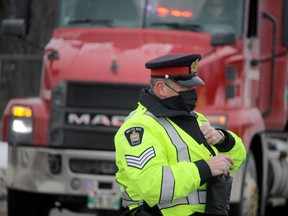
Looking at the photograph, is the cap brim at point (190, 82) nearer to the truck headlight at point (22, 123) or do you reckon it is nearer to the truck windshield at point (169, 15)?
the truck headlight at point (22, 123)

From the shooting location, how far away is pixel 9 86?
21359mm

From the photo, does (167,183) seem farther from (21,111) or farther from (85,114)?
(21,111)

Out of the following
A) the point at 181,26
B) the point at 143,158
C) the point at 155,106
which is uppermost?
the point at 181,26

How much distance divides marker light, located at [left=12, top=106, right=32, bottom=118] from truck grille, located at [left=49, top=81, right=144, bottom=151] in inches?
7.9

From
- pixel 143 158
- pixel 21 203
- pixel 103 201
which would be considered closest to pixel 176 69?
pixel 143 158

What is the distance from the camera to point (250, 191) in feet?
31.1

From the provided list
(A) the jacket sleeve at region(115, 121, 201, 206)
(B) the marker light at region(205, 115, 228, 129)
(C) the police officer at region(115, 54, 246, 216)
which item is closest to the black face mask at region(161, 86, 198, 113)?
(C) the police officer at region(115, 54, 246, 216)

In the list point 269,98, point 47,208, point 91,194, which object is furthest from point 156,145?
point 269,98

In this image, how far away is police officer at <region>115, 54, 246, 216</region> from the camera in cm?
468

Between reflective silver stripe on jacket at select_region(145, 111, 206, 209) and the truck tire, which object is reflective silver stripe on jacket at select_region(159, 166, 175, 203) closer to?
reflective silver stripe on jacket at select_region(145, 111, 206, 209)

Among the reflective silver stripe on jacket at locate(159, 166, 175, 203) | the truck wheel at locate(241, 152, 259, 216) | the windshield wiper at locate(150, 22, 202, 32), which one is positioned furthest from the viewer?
the windshield wiper at locate(150, 22, 202, 32)

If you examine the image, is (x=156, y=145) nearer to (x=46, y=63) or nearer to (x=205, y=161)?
(x=205, y=161)

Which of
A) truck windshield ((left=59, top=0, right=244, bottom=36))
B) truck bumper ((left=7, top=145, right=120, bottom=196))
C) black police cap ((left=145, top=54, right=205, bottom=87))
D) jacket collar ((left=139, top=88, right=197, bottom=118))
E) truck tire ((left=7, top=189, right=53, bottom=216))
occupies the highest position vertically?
truck windshield ((left=59, top=0, right=244, bottom=36))

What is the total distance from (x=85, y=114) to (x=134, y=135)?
453 cm
